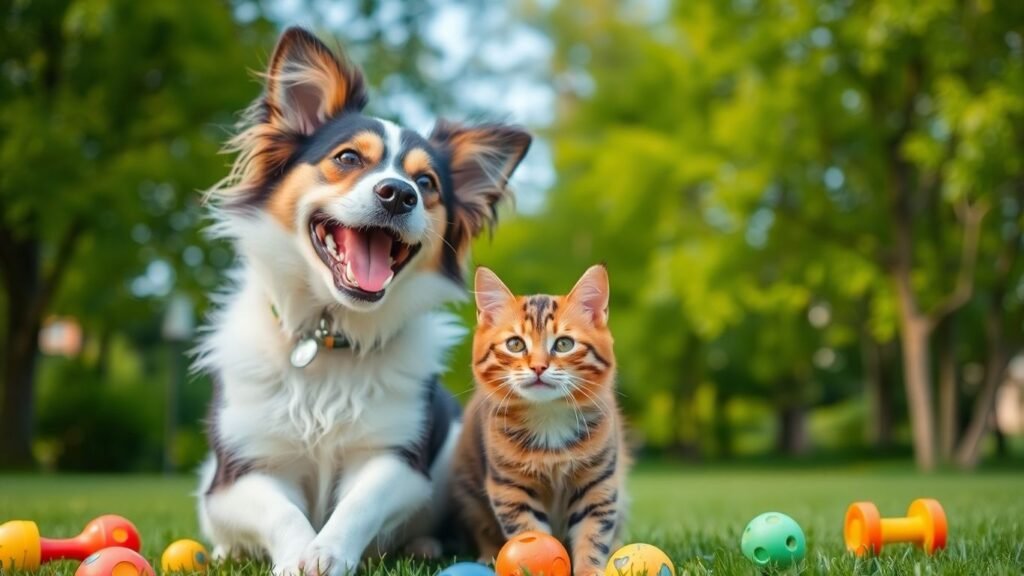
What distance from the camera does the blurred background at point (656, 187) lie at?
46.8 ft

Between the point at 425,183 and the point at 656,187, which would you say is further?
the point at 656,187

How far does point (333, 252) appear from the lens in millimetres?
3746

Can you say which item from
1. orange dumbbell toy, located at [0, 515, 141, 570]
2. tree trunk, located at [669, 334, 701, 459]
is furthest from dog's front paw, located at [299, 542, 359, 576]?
tree trunk, located at [669, 334, 701, 459]

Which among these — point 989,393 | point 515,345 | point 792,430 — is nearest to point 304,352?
point 515,345

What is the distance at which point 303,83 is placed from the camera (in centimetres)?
406

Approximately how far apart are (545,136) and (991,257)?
12041 mm

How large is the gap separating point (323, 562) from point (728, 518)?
4.01m

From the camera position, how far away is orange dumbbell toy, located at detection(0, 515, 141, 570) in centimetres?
344

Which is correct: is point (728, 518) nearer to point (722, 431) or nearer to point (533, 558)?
point (533, 558)

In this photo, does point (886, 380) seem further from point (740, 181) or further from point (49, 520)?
point (49, 520)

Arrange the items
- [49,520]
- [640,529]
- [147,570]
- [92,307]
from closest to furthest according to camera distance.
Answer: [147,570] → [640,529] → [49,520] → [92,307]

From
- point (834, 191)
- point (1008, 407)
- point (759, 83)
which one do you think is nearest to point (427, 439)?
point (759, 83)

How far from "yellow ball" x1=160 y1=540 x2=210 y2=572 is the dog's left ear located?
177cm

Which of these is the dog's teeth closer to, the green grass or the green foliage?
the green grass
